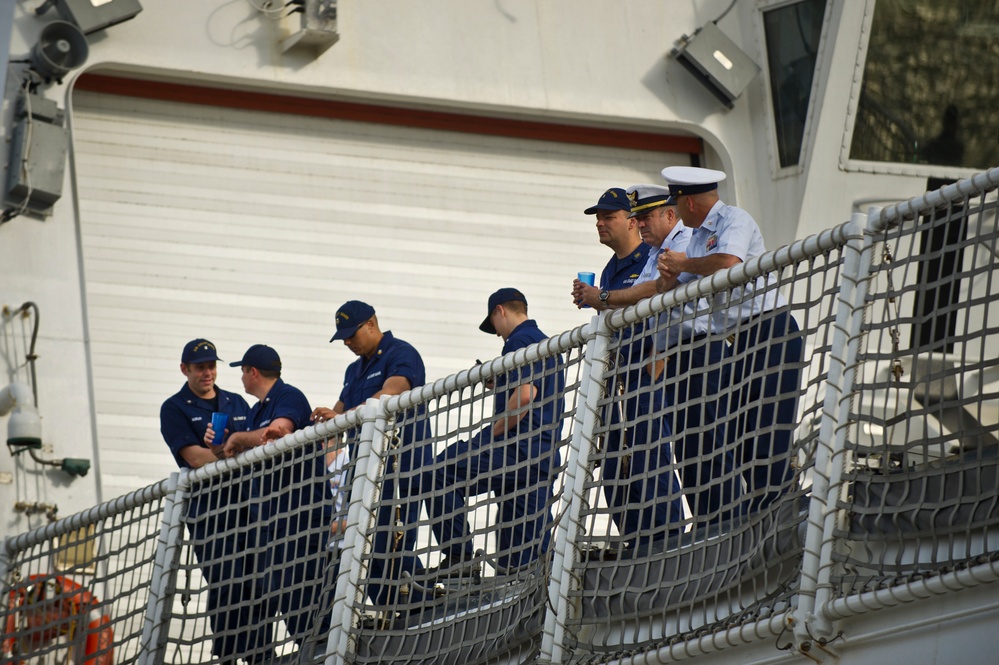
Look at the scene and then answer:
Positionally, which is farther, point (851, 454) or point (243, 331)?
point (243, 331)

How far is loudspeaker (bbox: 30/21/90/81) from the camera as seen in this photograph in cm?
1210

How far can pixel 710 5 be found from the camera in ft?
46.0

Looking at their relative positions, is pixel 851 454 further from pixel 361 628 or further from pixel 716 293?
pixel 361 628

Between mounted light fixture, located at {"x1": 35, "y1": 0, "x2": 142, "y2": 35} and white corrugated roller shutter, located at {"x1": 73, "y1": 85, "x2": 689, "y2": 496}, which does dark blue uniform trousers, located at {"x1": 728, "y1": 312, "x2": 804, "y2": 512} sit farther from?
mounted light fixture, located at {"x1": 35, "y1": 0, "x2": 142, "y2": 35}

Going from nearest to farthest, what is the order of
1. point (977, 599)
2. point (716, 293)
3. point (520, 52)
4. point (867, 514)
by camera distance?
point (977, 599)
point (867, 514)
point (716, 293)
point (520, 52)

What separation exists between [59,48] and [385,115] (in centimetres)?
300

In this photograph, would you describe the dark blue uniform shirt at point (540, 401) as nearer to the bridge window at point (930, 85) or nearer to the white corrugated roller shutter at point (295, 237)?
the white corrugated roller shutter at point (295, 237)

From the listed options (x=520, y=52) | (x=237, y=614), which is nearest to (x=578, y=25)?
(x=520, y=52)

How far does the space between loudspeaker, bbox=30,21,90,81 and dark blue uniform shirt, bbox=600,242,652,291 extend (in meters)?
6.43

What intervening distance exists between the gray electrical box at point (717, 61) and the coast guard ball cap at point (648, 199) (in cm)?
689

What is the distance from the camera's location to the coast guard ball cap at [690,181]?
21.0 feet

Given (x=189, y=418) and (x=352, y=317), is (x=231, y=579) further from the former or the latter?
(x=189, y=418)

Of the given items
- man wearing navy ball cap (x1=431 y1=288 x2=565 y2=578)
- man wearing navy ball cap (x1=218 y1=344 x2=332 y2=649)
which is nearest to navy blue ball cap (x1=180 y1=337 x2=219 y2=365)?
Answer: man wearing navy ball cap (x1=218 y1=344 x2=332 y2=649)

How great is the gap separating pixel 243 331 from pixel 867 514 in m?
8.91
